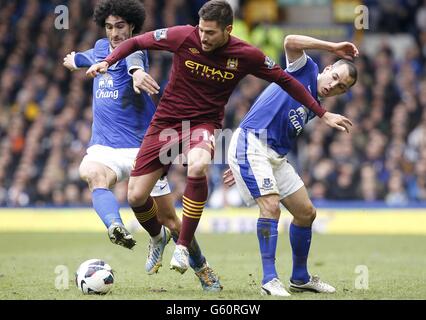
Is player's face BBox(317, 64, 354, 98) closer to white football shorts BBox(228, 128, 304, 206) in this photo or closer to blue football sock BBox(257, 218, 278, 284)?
white football shorts BBox(228, 128, 304, 206)

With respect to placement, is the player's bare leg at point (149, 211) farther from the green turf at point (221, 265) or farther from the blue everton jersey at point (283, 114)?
the blue everton jersey at point (283, 114)

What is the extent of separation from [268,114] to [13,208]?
1114 cm

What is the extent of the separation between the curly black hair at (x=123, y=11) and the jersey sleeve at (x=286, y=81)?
1.77 m

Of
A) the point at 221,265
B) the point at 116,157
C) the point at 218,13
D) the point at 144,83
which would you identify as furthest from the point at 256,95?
the point at 218,13

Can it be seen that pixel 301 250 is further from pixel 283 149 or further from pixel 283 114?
pixel 283 114

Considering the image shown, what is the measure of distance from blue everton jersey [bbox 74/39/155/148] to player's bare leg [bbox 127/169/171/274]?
689 mm

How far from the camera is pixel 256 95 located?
20891 mm

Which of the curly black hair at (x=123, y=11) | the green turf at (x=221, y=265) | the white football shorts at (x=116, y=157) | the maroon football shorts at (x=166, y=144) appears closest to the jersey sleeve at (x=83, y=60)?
the curly black hair at (x=123, y=11)

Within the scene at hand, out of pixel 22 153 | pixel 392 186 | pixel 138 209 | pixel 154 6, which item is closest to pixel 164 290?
pixel 138 209

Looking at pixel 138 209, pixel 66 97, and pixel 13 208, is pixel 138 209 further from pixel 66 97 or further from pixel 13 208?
pixel 66 97

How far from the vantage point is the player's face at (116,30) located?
985 centimetres

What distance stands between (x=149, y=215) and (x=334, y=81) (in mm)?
2295

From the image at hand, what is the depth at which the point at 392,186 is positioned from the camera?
18500 millimetres

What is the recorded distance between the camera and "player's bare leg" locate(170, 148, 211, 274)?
8562 millimetres
